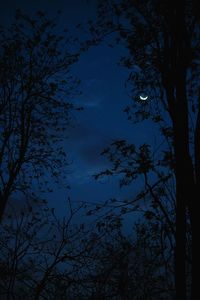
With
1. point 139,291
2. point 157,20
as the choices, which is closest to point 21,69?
point 157,20

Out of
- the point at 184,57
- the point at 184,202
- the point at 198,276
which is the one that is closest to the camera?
the point at 198,276

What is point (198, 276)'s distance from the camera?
6363 mm

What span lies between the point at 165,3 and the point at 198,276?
6761 millimetres

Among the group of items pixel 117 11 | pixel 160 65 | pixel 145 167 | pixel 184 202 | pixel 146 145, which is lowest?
pixel 184 202

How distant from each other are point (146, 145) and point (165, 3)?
4.15m

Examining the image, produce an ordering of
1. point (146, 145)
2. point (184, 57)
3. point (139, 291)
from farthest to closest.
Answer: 1. point (139, 291)
2. point (146, 145)
3. point (184, 57)

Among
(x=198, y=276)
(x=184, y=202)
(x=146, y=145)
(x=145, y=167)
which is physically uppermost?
(x=146, y=145)

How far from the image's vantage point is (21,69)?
15.9 m

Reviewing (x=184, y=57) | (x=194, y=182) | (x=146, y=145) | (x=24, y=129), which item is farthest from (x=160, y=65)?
(x=24, y=129)

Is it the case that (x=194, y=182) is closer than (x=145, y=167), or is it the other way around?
(x=194, y=182)

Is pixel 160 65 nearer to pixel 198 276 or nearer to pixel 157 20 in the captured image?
pixel 157 20

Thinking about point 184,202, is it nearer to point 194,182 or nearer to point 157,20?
point 194,182

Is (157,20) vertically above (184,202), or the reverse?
(157,20)

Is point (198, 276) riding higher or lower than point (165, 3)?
lower
